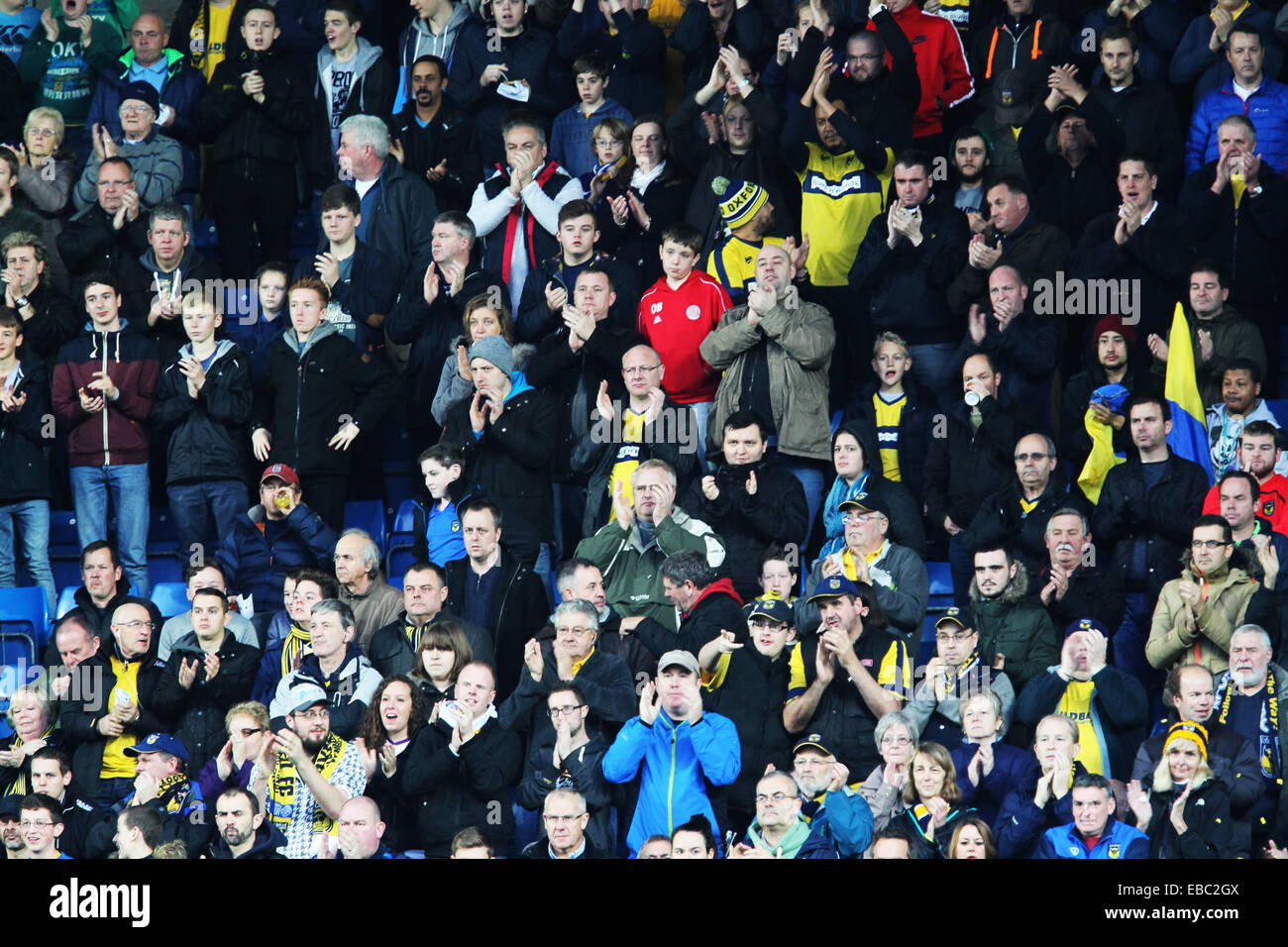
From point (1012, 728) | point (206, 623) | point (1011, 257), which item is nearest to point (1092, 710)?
point (1012, 728)

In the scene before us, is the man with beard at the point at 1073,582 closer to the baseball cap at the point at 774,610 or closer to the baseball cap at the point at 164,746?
the baseball cap at the point at 774,610

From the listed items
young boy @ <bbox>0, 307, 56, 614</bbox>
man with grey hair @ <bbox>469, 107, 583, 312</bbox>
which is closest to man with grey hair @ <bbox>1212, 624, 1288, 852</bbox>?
man with grey hair @ <bbox>469, 107, 583, 312</bbox>

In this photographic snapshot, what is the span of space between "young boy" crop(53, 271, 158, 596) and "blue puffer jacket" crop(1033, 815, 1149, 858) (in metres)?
5.35

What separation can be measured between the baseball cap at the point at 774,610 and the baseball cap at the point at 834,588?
0.16m

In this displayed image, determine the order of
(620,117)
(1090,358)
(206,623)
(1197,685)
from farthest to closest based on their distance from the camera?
1. (620,117)
2. (1090,358)
3. (206,623)
4. (1197,685)

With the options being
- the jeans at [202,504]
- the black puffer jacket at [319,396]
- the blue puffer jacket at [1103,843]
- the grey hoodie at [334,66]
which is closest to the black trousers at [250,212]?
the grey hoodie at [334,66]

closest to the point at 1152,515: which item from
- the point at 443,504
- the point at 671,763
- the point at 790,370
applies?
the point at 790,370

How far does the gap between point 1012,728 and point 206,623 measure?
4.04 metres

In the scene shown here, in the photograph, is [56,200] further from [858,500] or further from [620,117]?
[858,500]

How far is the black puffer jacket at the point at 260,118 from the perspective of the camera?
1472cm

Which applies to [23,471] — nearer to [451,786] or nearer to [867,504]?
[451,786]

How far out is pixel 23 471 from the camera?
Answer: 13.5 meters

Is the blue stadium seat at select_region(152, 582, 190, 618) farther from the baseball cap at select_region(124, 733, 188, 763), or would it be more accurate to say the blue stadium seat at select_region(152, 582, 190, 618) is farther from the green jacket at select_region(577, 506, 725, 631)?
the green jacket at select_region(577, 506, 725, 631)

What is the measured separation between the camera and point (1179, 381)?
1309 cm
